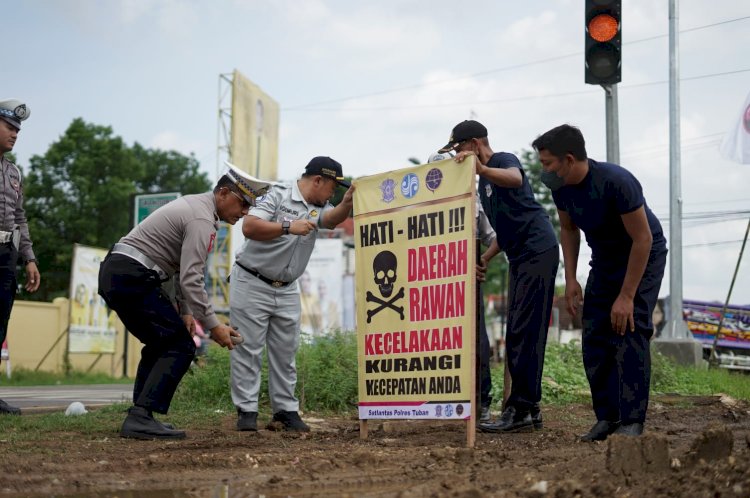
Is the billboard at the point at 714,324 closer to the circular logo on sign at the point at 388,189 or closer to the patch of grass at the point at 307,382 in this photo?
the patch of grass at the point at 307,382

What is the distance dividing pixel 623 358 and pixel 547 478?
68.2 inches

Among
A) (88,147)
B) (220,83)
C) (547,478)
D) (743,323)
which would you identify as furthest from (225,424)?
(88,147)

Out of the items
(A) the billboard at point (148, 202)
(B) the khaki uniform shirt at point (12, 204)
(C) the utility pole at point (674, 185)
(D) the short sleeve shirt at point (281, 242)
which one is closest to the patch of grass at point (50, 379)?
(A) the billboard at point (148, 202)

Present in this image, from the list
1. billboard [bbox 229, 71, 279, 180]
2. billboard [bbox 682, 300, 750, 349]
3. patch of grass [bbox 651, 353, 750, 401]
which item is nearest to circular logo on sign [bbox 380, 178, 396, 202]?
patch of grass [bbox 651, 353, 750, 401]

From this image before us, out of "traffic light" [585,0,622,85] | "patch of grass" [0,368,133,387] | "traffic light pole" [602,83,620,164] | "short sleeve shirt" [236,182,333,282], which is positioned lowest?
"patch of grass" [0,368,133,387]

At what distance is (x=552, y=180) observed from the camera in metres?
5.52

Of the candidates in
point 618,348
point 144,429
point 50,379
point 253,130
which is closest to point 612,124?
point 618,348

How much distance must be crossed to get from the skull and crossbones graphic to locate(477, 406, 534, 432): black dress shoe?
3.38ft

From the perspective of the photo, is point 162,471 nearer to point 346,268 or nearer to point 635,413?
point 635,413

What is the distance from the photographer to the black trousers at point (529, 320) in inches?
245

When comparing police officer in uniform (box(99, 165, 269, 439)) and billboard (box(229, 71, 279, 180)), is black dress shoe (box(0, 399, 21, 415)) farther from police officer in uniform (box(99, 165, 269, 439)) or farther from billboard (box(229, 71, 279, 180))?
billboard (box(229, 71, 279, 180))

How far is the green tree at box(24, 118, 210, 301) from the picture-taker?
4291 centimetres

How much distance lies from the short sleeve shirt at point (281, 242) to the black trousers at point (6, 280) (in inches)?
73.9

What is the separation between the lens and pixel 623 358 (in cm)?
548
